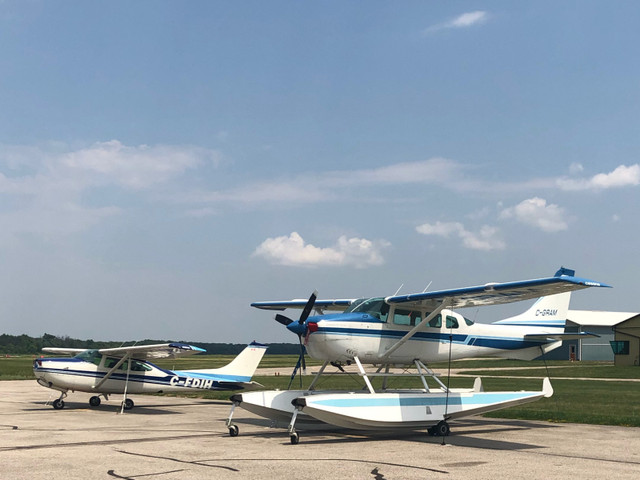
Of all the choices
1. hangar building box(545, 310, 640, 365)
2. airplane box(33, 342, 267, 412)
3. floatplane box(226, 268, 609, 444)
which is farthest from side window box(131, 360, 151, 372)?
hangar building box(545, 310, 640, 365)

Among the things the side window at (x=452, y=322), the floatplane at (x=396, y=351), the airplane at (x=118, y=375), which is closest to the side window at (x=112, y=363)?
the airplane at (x=118, y=375)

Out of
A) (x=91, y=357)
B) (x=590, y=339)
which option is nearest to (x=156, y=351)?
(x=91, y=357)

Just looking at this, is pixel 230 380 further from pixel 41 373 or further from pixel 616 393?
pixel 616 393

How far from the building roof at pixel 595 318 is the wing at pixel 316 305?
72374 mm

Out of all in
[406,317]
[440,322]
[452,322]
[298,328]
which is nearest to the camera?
[298,328]

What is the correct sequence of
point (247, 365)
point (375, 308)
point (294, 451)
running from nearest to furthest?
point (294, 451) < point (375, 308) < point (247, 365)

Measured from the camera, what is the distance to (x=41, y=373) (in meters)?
24.0

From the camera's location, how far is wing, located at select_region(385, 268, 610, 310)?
1519cm

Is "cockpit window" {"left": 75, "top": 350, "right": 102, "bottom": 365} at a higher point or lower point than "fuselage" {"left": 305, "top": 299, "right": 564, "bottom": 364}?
lower

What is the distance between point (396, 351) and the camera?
1761 cm

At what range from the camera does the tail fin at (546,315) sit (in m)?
21.4

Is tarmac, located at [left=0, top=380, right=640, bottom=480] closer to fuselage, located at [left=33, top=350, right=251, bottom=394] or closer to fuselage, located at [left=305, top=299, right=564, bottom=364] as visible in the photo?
fuselage, located at [left=305, top=299, right=564, bottom=364]

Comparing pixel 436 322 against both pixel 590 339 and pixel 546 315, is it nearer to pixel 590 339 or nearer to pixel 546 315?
pixel 546 315

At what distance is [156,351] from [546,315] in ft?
42.1
